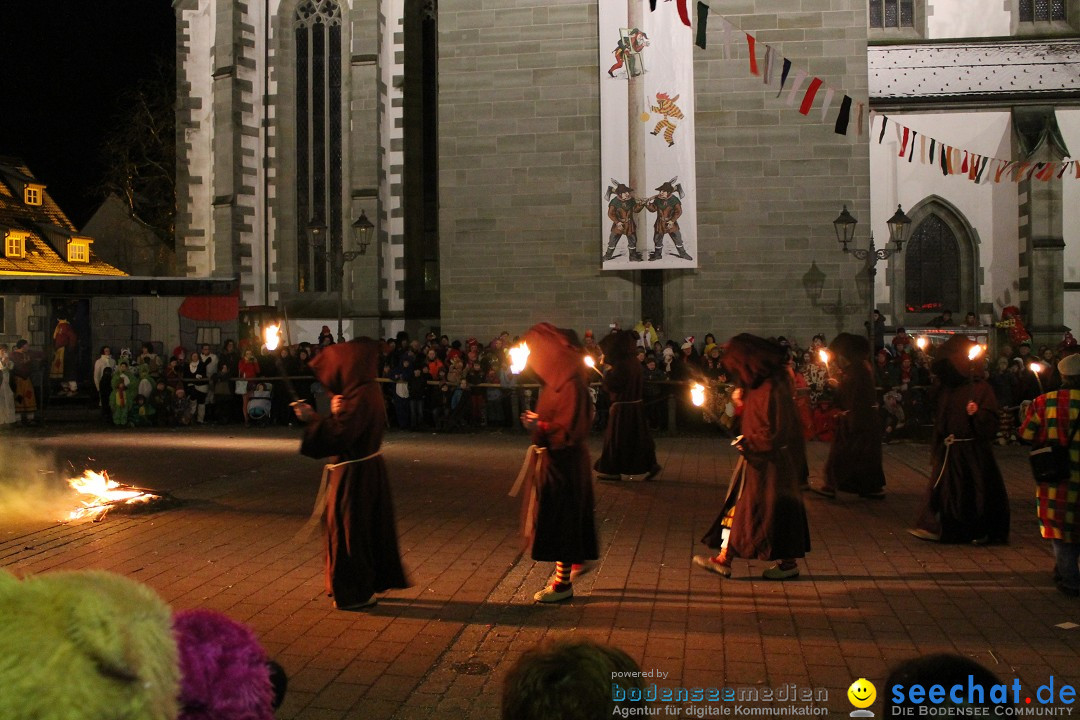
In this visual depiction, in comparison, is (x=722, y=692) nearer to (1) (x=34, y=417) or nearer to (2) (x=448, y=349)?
(2) (x=448, y=349)

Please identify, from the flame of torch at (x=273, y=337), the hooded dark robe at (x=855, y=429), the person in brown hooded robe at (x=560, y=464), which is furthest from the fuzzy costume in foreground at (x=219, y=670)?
the hooded dark robe at (x=855, y=429)

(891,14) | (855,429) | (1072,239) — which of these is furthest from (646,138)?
(1072,239)

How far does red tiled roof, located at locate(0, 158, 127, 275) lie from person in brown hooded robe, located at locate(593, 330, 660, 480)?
36036 mm

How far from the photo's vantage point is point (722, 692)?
183 inches

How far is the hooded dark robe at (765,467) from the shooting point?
692 centimetres

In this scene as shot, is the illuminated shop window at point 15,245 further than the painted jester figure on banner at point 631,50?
Yes

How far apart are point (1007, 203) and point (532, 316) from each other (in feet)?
45.5

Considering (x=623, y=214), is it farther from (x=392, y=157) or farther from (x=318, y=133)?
(x=318, y=133)

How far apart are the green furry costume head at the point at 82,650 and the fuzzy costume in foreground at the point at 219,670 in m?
0.16

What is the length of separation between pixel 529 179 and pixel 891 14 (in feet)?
43.3

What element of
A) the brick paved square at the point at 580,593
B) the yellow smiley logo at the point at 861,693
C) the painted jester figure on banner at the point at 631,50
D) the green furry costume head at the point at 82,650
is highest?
the painted jester figure on banner at the point at 631,50

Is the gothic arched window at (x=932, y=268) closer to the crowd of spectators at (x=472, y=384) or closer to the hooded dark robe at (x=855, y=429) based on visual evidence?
the crowd of spectators at (x=472, y=384)

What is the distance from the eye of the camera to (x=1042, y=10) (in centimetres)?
2672

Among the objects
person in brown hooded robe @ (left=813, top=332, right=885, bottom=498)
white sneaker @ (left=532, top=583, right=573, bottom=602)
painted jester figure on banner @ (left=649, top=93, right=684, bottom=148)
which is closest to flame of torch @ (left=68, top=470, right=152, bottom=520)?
white sneaker @ (left=532, top=583, right=573, bottom=602)
